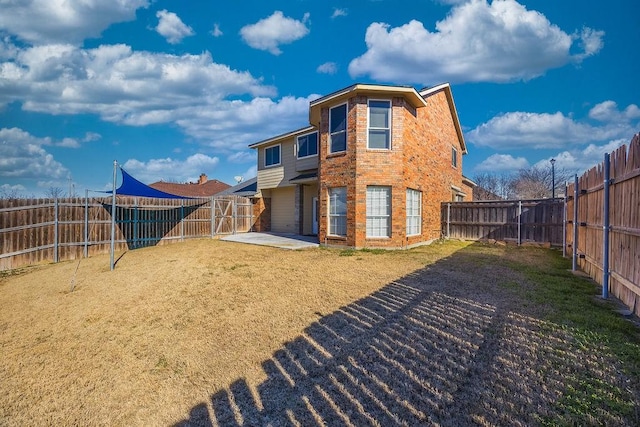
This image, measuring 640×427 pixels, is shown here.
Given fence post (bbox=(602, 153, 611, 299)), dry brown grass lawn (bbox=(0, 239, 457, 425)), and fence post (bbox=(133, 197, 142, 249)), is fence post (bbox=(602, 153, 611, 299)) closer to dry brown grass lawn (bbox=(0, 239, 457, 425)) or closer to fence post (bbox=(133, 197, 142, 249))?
dry brown grass lawn (bbox=(0, 239, 457, 425))

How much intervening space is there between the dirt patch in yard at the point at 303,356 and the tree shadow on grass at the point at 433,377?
0.02 metres

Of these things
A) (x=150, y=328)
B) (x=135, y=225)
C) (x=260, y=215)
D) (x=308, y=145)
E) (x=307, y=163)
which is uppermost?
(x=308, y=145)

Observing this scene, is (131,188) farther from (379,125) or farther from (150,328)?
(379,125)

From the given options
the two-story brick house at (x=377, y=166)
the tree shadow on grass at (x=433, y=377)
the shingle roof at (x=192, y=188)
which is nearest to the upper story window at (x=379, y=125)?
the two-story brick house at (x=377, y=166)

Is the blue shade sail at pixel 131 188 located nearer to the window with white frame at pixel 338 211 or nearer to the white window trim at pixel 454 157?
the window with white frame at pixel 338 211

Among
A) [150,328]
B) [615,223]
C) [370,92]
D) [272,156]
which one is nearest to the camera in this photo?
[150,328]

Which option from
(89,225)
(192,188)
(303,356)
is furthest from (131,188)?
(192,188)

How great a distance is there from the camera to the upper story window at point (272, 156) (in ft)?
62.3

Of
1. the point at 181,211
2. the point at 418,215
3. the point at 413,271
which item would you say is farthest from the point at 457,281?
the point at 181,211

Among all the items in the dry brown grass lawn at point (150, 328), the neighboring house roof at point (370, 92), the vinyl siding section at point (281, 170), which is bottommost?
the dry brown grass lawn at point (150, 328)

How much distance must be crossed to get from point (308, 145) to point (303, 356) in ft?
47.0

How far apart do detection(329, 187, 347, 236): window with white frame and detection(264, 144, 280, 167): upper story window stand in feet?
25.4

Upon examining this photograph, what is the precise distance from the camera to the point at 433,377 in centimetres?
314

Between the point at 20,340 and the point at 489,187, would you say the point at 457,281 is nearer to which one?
the point at 20,340
